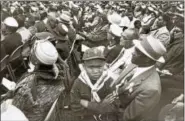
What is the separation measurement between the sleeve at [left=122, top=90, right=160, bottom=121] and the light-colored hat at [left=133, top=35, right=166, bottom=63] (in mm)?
228

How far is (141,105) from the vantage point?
11.6ft

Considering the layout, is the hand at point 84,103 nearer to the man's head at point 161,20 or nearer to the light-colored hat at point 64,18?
the light-colored hat at point 64,18

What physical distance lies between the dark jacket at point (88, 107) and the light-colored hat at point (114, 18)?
0.42m

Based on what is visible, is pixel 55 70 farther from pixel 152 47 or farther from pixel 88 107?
pixel 152 47

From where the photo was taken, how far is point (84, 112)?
3602 mm

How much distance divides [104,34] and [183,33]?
0.53 metres

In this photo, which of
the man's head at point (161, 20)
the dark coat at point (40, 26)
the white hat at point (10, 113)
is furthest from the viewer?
the man's head at point (161, 20)

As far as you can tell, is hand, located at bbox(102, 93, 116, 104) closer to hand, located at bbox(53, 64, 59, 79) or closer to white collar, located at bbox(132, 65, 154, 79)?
white collar, located at bbox(132, 65, 154, 79)

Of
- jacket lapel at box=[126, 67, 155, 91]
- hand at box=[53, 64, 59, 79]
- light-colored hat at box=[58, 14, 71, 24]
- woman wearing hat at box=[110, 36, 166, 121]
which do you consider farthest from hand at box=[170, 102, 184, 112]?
light-colored hat at box=[58, 14, 71, 24]

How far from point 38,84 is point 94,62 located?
40 cm

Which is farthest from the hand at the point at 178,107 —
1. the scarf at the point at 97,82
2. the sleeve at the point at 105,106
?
the scarf at the point at 97,82

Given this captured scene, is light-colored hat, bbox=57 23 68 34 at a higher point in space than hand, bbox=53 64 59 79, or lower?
higher

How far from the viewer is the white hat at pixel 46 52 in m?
3.49

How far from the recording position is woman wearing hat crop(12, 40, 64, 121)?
3490 mm
